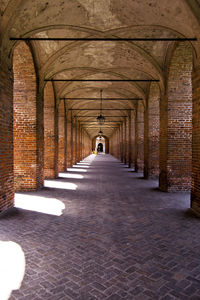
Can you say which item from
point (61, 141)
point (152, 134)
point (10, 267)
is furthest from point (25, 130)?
point (61, 141)

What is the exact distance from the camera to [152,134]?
434 inches

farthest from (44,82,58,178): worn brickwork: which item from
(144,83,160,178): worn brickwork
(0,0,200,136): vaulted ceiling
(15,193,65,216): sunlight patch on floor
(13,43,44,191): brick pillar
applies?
(144,83,160,178): worn brickwork

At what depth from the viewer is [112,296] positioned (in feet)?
7.39

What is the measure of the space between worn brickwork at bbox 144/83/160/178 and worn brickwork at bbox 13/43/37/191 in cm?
573

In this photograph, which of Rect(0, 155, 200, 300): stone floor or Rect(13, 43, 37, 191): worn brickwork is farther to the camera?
Rect(13, 43, 37, 191): worn brickwork

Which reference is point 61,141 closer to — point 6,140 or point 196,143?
point 6,140

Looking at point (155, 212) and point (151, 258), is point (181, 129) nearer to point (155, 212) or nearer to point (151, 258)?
point (155, 212)

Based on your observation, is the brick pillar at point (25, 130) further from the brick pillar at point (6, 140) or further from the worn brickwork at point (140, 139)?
the worn brickwork at point (140, 139)

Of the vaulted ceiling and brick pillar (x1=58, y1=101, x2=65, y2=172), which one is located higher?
the vaulted ceiling

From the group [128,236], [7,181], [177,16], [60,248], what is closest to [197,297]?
A: [128,236]

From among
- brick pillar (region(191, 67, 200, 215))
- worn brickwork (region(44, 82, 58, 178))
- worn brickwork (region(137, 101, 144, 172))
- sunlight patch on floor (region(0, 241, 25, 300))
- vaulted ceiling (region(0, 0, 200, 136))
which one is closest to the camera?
sunlight patch on floor (region(0, 241, 25, 300))

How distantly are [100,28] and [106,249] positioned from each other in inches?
220

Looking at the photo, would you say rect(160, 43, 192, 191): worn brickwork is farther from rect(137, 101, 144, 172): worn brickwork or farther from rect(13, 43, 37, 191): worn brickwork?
rect(137, 101, 144, 172): worn brickwork

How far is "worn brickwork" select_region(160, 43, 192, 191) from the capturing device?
25.2 feet
